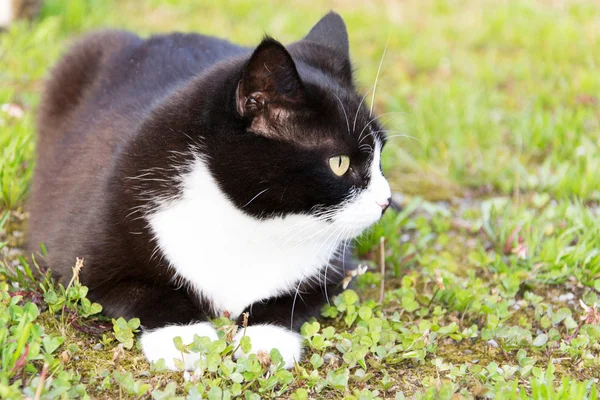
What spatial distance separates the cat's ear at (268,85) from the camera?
6.98ft

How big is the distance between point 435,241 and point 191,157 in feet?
5.19

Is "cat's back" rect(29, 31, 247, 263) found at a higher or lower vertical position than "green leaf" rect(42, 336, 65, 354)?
higher

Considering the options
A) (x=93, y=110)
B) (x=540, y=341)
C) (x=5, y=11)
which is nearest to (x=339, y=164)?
(x=540, y=341)

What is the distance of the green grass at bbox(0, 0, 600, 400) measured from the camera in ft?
7.53

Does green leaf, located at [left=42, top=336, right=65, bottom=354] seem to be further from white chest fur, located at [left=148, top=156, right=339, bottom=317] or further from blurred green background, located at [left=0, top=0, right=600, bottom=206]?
blurred green background, located at [left=0, top=0, right=600, bottom=206]

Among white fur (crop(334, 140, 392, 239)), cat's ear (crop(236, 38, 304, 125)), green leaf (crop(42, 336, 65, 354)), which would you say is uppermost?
cat's ear (crop(236, 38, 304, 125))

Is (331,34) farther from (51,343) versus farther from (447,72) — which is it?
(447,72)

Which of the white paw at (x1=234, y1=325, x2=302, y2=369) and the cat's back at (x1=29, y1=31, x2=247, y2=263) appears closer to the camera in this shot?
the white paw at (x1=234, y1=325, x2=302, y2=369)

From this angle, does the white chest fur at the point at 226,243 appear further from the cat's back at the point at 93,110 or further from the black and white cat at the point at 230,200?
the cat's back at the point at 93,110

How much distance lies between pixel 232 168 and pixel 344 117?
43 cm

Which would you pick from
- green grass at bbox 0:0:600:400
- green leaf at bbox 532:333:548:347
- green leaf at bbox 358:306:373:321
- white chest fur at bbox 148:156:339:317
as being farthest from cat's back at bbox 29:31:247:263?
green leaf at bbox 532:333:548:347

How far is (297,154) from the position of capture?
7.61ft

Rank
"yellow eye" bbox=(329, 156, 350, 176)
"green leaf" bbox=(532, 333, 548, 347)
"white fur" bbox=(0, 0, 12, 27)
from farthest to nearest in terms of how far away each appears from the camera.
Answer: "white fur" bbox=(0, 0, 12, 27)
"green leaf" bbox=(532, 333, 548, 347)
"yellow eye" bbox=(329, 156, 350, 176)

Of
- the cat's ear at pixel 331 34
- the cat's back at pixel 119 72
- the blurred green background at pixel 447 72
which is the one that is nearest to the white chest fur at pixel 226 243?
the cat's back at pixel 119 72
